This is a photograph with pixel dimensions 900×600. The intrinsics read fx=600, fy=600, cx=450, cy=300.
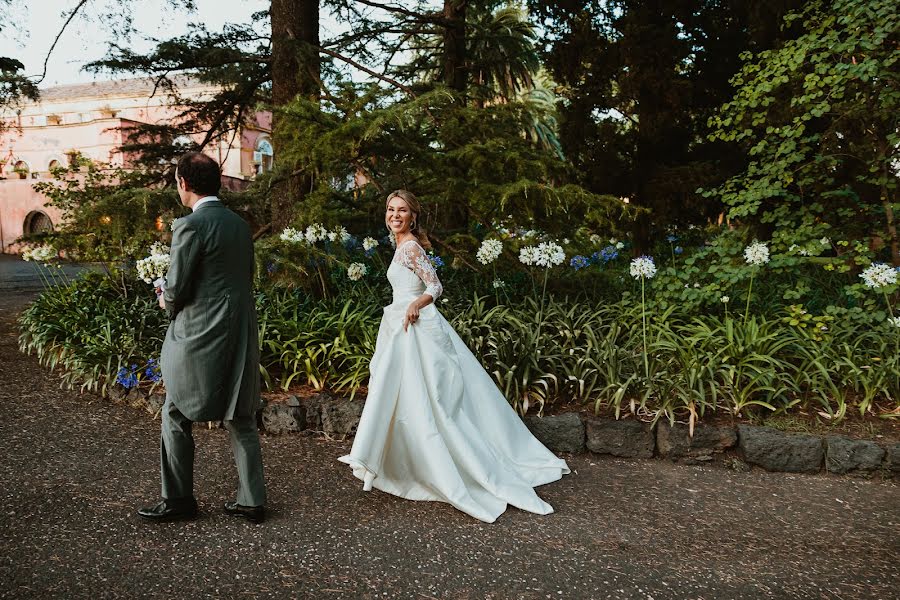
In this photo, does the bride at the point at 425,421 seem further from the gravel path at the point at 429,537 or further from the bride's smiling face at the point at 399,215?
the gravel path at the point at 429,537

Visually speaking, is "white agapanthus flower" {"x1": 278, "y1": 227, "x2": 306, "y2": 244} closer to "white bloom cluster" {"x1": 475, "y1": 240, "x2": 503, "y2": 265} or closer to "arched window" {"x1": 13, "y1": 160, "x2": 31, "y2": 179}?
"white bloom cluster" {"x1": 475, "y1": 240, "x2": 503, "y2": 265}

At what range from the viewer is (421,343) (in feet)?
11.5

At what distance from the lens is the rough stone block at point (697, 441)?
13.2 feet

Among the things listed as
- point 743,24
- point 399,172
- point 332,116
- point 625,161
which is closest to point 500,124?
point 399,172

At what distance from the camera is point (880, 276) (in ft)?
13.8

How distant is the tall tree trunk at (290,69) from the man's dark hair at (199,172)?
10.0 ft

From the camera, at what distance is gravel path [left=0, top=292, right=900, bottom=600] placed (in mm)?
2549

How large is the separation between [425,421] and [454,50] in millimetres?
7074

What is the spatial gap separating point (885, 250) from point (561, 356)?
3.33 meters

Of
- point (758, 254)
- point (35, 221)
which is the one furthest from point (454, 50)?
point (35, 221)

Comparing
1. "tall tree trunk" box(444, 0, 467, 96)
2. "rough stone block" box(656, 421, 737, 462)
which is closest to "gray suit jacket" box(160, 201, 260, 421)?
"rough stone block" box(656, 421, 737, 462)

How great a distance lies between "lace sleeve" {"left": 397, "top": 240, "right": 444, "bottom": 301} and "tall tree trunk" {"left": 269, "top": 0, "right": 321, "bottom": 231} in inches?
109

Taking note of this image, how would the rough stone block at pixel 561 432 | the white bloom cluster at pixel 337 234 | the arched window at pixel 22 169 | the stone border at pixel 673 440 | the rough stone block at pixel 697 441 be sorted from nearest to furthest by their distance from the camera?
the stone border at pixel 673 440 → the rough stone block at pixel 697 441 → the rough stone block at pixel 561 432 → the white bloom cluster at pixel 337 234 → the arched window at pixel 22 169

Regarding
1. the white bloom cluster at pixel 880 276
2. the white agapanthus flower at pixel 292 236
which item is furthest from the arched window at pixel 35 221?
the white bloom cluster at pixel 880 276
